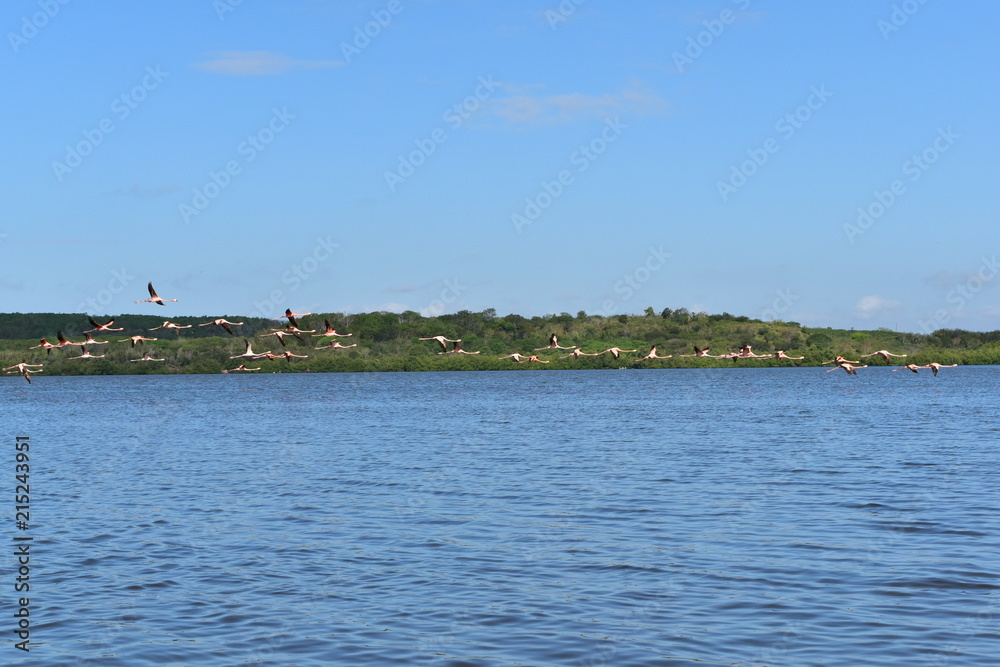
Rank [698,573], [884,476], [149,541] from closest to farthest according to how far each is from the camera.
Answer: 1. [698,573]
2. [149,541]
3. [884,476]

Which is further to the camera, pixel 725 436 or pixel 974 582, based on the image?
pixel 725 436

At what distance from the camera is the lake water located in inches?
557

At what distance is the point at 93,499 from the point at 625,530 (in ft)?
46.5

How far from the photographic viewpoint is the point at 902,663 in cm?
1311

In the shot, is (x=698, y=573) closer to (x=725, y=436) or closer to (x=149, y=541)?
(x=149, y=541)

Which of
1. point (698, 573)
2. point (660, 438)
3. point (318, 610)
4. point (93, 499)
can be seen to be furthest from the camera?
point (660, 438)

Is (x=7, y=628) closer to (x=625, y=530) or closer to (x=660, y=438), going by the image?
(x=625, y=530)

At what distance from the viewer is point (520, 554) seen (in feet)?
63.7

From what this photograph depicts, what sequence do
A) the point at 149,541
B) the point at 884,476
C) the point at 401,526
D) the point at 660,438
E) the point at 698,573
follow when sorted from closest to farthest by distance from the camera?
the point at 698,573 < the point at 149,541 < the point at 401,526 < the point at 884,476 < the point at 660,438

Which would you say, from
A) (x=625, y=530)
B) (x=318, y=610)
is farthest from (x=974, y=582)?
(x=318, y=610)

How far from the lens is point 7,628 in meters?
15.1

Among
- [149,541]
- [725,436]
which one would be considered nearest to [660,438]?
[725,436]

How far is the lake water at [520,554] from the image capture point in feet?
46.4

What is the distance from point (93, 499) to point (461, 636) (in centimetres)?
1658
